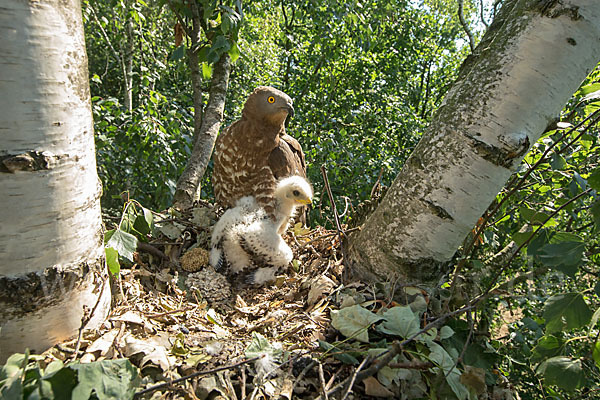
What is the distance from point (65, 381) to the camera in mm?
973

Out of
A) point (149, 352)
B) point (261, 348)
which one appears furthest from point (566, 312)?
point (149, 352)

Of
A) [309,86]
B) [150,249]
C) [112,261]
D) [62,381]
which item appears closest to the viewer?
[62,381]

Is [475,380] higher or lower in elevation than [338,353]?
Result: higher

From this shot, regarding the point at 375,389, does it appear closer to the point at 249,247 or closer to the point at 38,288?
the point at 38,288

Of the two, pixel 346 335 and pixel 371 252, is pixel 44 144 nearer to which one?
pixel 346 335

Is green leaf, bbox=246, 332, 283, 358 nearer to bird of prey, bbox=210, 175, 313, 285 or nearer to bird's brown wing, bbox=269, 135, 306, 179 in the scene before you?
bird of prey, bbox=210, 175, 313, 285

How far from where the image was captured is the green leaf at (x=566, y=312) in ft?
4.07

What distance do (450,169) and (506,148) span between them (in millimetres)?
219

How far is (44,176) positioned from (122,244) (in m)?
0.66

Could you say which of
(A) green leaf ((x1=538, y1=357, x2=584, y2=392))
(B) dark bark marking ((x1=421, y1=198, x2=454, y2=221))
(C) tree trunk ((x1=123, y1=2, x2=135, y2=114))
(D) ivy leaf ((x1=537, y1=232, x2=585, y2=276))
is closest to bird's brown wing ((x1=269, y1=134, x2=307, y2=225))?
(B) dark bark marking ((x1=421, y1=198, x2=454, y2=221))

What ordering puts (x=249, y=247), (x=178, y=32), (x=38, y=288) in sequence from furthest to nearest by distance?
(x=178, y=32) < (x=249, y=247) < (x=38, y=288)

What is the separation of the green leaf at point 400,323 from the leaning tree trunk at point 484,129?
31cm

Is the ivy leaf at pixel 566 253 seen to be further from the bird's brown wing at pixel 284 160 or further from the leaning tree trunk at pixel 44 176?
the bird's brown wing at pixel 284 160

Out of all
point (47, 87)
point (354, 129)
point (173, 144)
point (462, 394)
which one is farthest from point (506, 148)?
point (354, 129)
